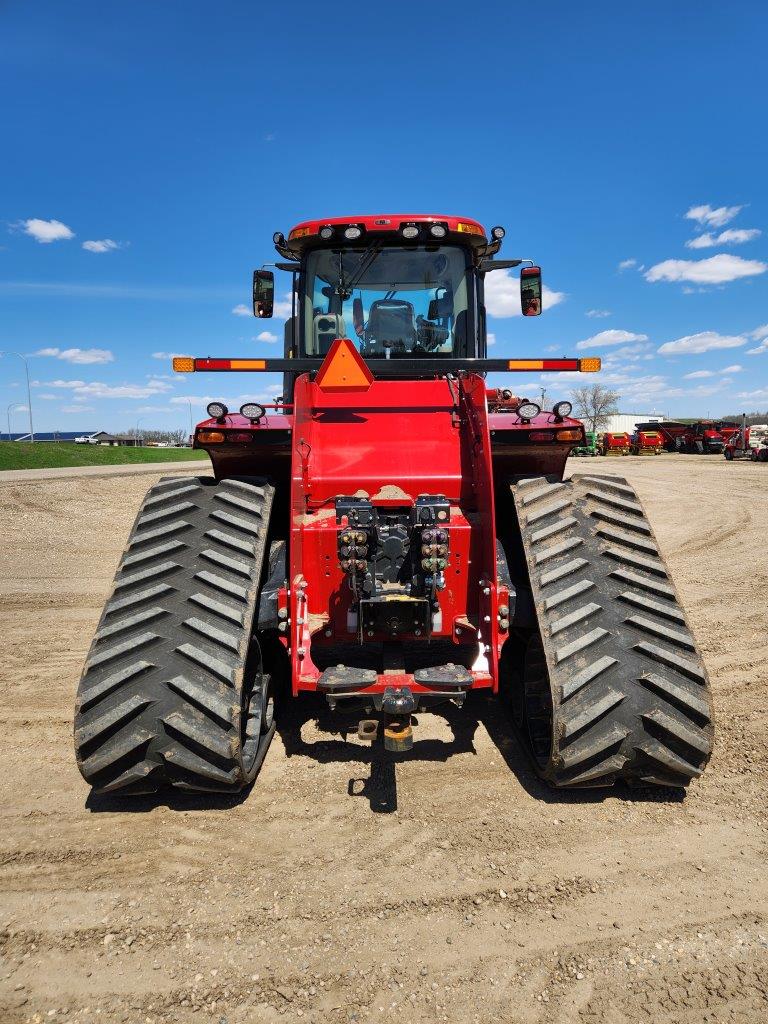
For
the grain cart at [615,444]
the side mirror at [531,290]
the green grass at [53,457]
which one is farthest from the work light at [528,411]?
the grain cart at [615,444]

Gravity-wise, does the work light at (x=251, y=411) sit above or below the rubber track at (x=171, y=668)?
above

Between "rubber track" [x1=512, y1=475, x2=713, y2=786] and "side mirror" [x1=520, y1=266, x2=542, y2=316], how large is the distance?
119 inches

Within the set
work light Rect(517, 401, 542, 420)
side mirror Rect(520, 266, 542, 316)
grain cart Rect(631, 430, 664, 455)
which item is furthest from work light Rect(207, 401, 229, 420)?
grain cart Rect(631, 430, 664, 455)

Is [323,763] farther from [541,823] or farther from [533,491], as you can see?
[533,491]

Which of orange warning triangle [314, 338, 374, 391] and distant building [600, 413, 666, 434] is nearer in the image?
orange warning triangle [314, 338, 374, 391]

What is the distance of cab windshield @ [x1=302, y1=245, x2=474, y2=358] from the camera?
4.68 meters

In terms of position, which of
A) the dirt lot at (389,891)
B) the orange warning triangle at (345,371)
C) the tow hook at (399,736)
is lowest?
the dirt lot at (389,891)

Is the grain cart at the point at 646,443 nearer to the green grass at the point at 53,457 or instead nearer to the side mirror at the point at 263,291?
the green grass at the point at 53,457

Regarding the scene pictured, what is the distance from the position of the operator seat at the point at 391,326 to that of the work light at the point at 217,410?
145cm

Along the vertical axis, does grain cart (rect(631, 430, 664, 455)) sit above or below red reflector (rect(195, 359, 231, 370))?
below

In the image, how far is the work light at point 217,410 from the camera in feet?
12.0

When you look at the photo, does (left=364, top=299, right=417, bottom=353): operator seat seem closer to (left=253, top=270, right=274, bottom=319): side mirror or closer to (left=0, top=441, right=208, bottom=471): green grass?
(left=253, top=270, right=274, bottom=319): side mirror

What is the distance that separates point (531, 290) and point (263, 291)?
2.35 metres

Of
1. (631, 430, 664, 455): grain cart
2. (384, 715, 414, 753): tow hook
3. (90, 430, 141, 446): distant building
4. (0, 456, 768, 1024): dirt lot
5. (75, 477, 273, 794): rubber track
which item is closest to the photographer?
(0, 456, 768, 1024): dirt lot
